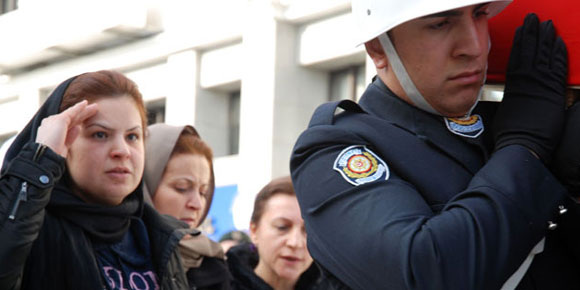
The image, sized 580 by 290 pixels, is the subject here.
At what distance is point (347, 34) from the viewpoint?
13.6 meters

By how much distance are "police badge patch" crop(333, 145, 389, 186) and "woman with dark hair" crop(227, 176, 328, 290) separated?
112 inches

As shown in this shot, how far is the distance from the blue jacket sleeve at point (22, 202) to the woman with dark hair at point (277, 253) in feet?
6.49

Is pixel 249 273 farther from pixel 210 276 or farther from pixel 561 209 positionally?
pixel 561 209

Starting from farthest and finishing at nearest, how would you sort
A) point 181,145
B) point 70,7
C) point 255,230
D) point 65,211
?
point 70,7
point 255,230
point 181,145
point 65,211

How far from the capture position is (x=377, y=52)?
2.29m

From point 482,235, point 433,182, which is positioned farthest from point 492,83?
point 482,235

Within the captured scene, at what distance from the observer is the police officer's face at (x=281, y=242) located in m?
5.08

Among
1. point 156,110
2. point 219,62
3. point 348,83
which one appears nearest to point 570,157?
point 348,83

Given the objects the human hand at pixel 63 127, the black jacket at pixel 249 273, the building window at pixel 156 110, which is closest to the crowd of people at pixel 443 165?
the human hand at pixel 63 127

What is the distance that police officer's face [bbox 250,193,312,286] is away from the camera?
508 cm

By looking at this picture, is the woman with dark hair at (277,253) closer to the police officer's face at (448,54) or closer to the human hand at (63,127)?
the human hand at (63,127)

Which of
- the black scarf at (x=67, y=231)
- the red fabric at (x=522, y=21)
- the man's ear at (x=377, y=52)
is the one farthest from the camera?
the black scarf at (x=67, y=231)

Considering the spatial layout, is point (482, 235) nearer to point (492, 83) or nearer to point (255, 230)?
Result: point (492, 83)

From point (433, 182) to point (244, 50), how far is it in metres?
13.1
